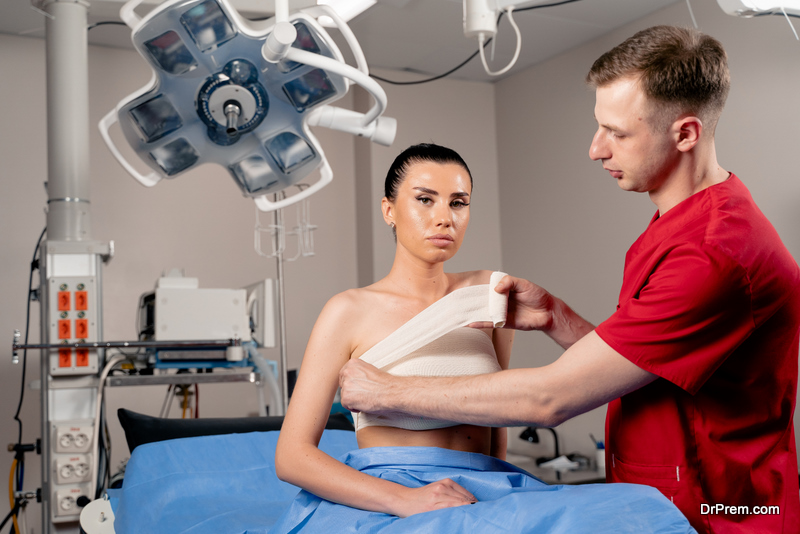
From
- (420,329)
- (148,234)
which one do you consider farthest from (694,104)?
(148,234)

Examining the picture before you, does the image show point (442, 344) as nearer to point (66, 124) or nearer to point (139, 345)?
point (139, 345)

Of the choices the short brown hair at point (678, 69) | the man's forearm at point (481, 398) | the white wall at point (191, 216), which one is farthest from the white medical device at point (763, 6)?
the white wall at point (191, 216)

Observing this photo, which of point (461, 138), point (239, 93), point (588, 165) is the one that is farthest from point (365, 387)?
point (461, 138)

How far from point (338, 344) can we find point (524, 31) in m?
3.14

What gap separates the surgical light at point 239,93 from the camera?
146 cm

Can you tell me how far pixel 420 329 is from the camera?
1.36m

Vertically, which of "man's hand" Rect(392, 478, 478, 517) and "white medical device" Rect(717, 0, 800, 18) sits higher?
"white medical device" Rect(717, 0, 800, 18)

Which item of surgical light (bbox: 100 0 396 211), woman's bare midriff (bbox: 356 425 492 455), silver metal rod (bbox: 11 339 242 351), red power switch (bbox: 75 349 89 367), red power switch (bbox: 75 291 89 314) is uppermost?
surgical light (bbox: 100 0 396 211)

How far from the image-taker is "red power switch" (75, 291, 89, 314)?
2.48 metres

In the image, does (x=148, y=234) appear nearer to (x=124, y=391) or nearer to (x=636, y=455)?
(x=124, y=391)

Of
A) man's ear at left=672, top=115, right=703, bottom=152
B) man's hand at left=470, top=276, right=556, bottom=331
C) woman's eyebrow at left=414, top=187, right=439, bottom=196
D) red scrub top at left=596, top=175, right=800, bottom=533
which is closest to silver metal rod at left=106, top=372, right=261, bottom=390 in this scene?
woman's eyebrow at left=414, top=187, right=439, bottom=196

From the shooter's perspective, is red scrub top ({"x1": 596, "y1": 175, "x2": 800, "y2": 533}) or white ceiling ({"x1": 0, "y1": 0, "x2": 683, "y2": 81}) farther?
white ceiling ({"x1": 0, "y1": 0, "x2": 683, "y2": 81})

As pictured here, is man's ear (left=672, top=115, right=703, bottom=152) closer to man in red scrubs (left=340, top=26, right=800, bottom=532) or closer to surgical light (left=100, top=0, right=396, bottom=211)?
man in red scrubs (left=340, top=26, right=800, bottom=532)

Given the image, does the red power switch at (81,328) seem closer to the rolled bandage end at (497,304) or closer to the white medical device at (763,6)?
the rolled bandage end at (497,304)
